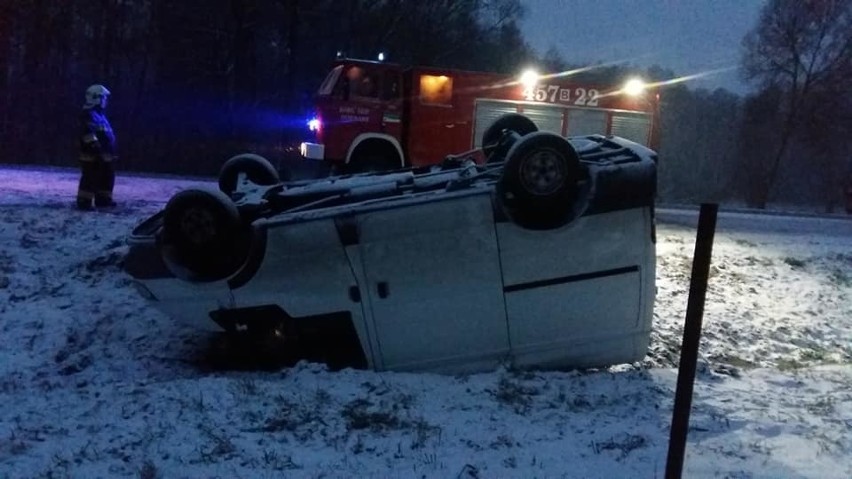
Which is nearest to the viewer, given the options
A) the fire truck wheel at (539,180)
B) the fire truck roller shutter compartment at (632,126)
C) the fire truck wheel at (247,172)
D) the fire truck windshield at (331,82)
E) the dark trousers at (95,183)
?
the fire truck wheel at (539,180)

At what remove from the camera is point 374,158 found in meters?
14.8

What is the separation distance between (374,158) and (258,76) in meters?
17.5

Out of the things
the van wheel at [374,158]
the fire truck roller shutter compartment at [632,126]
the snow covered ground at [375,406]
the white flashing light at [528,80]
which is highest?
the white flashing light at [528,80]

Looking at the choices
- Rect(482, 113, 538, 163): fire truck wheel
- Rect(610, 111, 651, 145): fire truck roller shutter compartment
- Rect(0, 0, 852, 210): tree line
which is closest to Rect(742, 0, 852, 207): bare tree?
Rect(0, 0, 852, 210): tree line

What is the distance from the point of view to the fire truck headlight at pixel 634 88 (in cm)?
1694

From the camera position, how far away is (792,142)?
113 ft

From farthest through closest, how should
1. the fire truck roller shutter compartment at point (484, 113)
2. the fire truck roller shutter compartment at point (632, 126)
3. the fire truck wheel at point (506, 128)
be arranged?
1. the fire truck roller shutter compartment at point (632, 126)
2. the fire truck roller shutter compartment at point (484, 113)
3. the fire truck wheel at point (506, 128)

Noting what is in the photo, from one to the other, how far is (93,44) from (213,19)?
4957 millimetres

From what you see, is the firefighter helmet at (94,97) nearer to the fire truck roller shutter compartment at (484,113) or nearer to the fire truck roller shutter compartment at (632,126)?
the fire truck roller shutter compartment at (484,113)

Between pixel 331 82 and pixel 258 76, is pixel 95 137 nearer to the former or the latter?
pixel 331 82

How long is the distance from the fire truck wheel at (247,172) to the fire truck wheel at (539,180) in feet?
7.68

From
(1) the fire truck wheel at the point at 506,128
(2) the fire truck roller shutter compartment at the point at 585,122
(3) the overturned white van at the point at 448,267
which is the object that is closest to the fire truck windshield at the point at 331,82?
(2) the fire truck roller shutter compartment at the point at 585,122

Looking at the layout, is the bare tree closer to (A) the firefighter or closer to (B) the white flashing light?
(B) the white flashing light

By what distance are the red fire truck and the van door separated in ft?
30.8
